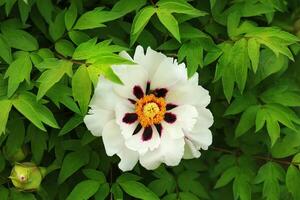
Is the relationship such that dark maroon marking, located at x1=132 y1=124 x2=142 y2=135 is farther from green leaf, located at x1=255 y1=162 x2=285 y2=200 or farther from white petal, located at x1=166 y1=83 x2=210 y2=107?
green leaf, located at x1=255 y1=162 x2=285 y2=200

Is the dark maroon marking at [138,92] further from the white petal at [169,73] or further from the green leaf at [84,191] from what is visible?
the green leaf at [84,191]

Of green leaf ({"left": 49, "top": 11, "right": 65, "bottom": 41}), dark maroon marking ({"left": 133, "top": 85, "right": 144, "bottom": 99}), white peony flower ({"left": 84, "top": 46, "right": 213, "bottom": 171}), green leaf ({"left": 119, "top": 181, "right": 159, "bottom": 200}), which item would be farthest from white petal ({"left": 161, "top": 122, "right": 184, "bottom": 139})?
green leaf ({"left": 49, "top": 11, "right": 65, "bottom": 41})

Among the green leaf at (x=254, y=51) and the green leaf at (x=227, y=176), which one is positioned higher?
the green leaf at (x=254, y=51)

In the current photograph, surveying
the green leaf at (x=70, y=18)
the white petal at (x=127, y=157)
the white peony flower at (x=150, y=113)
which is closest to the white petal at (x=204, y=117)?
the white peony flower at (x=150, y=113)

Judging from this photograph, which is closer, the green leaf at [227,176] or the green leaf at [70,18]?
the green leaf at [70,18]

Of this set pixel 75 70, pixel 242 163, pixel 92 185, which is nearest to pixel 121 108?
pixel 75 70

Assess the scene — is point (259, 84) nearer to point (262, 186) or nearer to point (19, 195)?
point (262, 186)
